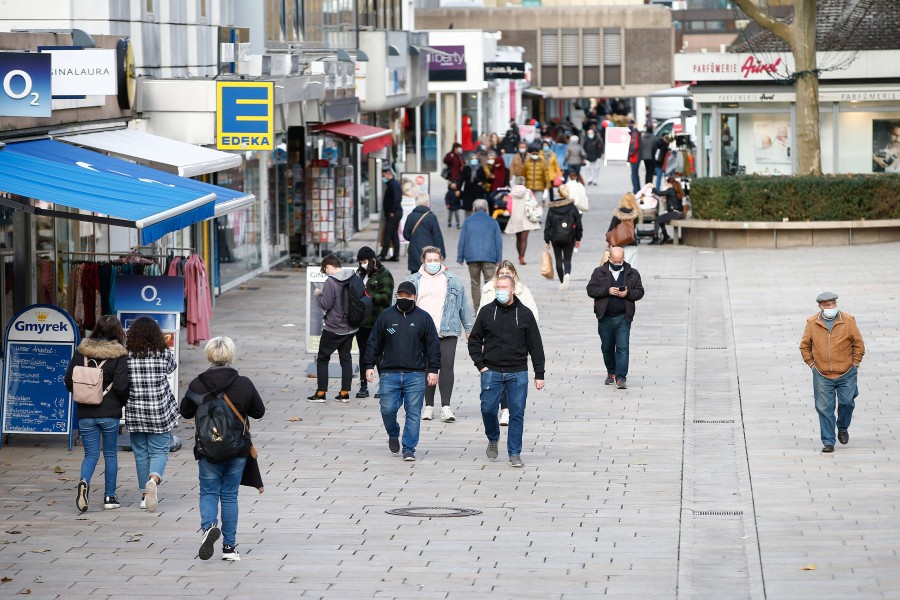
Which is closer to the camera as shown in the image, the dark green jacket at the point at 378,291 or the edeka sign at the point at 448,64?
the dark green jacket at the point at 378,291

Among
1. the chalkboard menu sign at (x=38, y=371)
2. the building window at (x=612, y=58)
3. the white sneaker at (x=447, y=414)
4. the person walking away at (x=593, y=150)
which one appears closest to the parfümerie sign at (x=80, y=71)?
the chalkboard menu sign at (x=38, y=371)

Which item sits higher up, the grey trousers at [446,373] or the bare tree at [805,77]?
the bare tree at [805,77]

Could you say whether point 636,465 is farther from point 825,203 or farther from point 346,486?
point 825,203

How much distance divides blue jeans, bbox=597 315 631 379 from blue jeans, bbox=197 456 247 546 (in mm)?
7017

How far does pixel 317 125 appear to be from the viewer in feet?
96.9

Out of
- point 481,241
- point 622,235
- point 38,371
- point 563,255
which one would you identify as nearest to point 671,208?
point 563,255

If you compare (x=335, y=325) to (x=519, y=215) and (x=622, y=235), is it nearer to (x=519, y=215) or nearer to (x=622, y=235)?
(x=622, y=235)

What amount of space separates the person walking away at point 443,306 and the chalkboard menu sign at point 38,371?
3157mm

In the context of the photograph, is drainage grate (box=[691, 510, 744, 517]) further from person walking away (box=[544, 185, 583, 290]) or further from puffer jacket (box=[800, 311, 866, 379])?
person walking away (box=[544, 185, 583, 290])

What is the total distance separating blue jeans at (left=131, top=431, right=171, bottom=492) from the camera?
11.8m

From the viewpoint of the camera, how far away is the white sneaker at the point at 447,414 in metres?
15.1

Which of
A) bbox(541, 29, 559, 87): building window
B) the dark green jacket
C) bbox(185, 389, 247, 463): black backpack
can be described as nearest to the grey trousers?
the dark green jacket

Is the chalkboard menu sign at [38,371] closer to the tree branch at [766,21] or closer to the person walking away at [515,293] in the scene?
the person walking away at [515,293]

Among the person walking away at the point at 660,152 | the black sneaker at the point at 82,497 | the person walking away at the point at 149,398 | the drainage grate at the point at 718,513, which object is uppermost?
the person walking away at the point at 660,152
